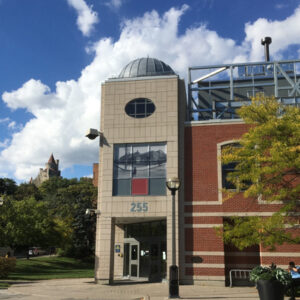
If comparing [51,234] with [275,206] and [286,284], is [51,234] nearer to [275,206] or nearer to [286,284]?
[275,206]

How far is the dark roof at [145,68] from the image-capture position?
25.7 m

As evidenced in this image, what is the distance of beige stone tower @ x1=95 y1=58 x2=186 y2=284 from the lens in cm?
2116

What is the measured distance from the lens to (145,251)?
24.2 meters

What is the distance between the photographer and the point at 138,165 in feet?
71.7

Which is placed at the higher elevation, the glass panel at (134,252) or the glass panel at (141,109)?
the glass panel at (141,109)

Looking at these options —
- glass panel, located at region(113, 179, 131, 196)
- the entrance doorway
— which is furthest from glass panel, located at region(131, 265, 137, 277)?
glass panel, located at region(113, 179, 131, 196)

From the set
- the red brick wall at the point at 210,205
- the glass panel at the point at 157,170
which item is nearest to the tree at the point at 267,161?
the red brick wall at the point at 210,205

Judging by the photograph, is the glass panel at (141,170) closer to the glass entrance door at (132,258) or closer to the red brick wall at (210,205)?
the red brick wall at (210,205)

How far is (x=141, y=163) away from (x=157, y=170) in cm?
104

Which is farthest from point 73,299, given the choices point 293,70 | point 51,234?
point 51,234

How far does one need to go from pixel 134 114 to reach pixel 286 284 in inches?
538

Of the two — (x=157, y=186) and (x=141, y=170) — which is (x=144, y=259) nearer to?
(x=157, y=186)

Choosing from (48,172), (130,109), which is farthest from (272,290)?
(48,172)

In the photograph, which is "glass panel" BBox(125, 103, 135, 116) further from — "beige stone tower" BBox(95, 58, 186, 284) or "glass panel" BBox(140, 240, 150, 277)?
"glass panel" BBox(140, 240, 150, 277)
